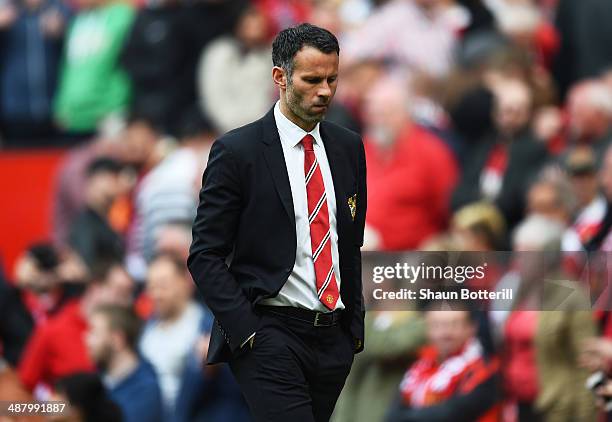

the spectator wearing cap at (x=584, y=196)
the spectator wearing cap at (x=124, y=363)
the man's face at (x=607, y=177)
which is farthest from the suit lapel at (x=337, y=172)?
the man's face at (x=607, y=177)

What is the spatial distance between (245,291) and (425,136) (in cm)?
571

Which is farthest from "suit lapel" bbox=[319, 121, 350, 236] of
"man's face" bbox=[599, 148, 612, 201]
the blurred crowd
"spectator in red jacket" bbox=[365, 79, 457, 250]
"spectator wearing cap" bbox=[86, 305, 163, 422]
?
"spectator in red jacket" bbox=[365, 79, 457, 250]

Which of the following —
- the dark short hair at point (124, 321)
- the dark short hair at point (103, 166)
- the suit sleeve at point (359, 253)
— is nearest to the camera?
the suit sleeve at point (359, 253)

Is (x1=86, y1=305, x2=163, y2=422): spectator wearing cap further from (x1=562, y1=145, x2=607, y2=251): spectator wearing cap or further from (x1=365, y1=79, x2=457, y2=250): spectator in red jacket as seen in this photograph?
(x1=562, y1=145, x2=607, y2=251): spectator wearing cap

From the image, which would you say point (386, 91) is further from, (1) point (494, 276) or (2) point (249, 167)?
(2) point (249, 167)

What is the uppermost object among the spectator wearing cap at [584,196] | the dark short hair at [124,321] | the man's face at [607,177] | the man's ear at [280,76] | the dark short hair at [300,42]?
the dark short hair at [300,42]

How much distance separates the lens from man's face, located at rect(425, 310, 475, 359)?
8.08m

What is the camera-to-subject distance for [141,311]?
11078 mm

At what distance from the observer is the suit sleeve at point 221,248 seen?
5.56m

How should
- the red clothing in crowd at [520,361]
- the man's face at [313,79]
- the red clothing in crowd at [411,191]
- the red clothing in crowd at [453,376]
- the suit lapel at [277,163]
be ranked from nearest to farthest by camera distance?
the man's face at [313,79], the suit lapel at [277,163], the red clothing in crowd at [520,361], the red clothing in crowd at [453,376], the red clothing in crowd at [411,191]

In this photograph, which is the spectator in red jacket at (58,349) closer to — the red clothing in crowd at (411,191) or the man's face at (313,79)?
the red clothing in crowd at (411,191)

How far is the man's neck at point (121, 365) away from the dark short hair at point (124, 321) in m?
0.06

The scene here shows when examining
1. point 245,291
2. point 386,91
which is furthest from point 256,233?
point 386,91

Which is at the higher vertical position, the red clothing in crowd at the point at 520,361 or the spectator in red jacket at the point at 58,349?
the red clothing in crowd at the point at 520,361
